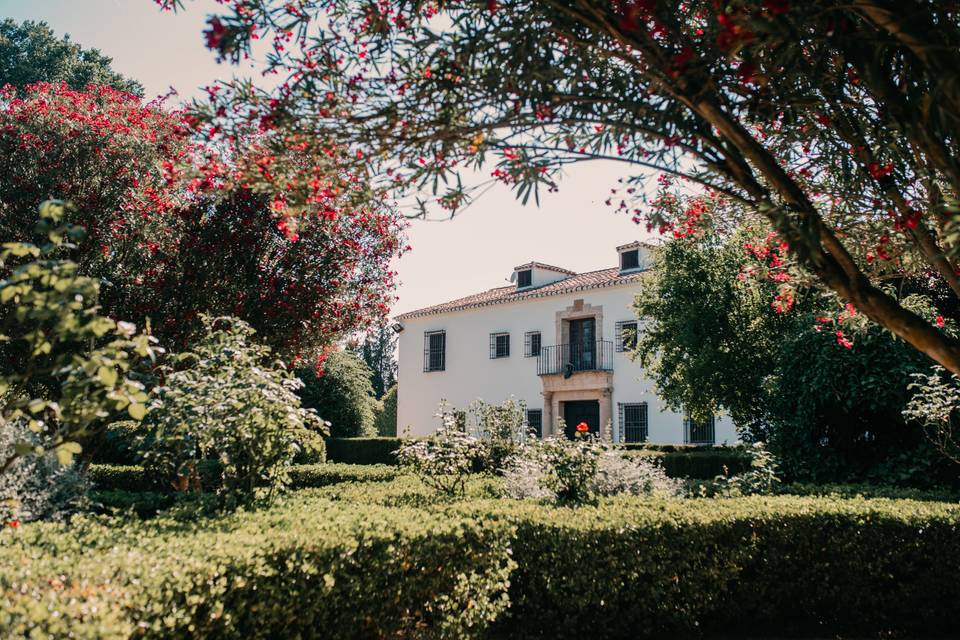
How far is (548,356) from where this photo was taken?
2391 centimetres

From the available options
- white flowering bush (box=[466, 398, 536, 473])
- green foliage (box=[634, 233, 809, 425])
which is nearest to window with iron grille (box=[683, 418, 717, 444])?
green foliage (box=[634, 233, 809, 425])

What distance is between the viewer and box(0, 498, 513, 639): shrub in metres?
2.62

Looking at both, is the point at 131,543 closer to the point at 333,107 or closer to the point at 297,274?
the point at 333,107

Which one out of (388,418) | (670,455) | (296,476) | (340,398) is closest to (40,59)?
(340,398)

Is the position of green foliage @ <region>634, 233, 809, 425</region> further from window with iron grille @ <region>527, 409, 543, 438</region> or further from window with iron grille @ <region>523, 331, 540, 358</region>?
window with iron grille @ <region>523, 331, 540, 358</region>

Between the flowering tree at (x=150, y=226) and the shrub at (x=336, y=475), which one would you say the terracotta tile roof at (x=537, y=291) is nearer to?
the shrub at (x=336, y=475)

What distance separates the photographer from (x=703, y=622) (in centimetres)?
532

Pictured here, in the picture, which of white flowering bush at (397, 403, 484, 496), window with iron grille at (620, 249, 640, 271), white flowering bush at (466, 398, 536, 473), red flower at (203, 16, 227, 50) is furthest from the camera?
window with iron grille at (620, 249, 640, 271)

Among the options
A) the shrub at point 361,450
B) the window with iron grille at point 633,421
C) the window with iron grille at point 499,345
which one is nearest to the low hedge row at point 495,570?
the shrub at point 361,450

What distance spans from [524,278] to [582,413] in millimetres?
6496

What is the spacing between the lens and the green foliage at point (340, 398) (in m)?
22.5

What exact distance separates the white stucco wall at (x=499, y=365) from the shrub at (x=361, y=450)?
2.91 meters

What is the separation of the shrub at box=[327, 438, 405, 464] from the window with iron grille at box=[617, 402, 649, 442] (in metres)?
7.45

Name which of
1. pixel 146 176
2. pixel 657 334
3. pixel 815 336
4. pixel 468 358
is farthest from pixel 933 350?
pixel 468 358
